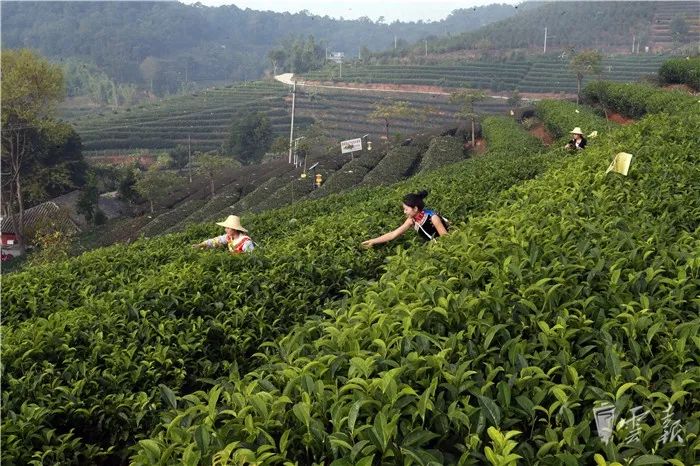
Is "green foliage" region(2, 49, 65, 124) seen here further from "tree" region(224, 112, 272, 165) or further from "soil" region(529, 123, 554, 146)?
"tree" region(224, 112, 272, 165)

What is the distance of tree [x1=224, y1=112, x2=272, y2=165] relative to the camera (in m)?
67.0

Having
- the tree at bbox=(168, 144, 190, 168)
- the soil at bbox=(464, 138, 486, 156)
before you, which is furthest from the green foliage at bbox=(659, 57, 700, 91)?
the tree at bbox=(168, 144, 190, 168)

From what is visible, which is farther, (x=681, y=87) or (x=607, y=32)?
(x=607, y=32)

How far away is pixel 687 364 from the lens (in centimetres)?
253

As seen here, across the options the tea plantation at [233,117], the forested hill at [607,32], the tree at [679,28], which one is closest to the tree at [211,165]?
the tea plantation at [233,117]

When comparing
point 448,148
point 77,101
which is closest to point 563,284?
point 448,148

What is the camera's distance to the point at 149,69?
14262 cm

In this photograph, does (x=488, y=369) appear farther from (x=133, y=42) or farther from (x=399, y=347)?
(x=133, y=42)

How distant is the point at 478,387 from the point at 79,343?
2754mm

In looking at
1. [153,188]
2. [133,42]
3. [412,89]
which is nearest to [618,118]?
[153,188]

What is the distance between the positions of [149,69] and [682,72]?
13277 cm

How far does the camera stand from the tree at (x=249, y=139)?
220 ft

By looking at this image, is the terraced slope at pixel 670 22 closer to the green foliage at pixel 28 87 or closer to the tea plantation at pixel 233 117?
the tea plantation at pixel 233 117

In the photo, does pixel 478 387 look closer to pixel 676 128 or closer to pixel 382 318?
pixel 382 318
